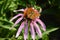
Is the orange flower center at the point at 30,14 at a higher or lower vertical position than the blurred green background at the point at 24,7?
higher

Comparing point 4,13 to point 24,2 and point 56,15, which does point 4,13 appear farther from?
point 56,15

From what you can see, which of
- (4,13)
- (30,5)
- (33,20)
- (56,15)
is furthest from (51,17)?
(33,20)

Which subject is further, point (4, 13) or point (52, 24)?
point (52, 24)

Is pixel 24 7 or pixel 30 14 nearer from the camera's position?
pixel 30 14

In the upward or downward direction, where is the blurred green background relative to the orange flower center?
downward

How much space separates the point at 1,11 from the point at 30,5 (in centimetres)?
23

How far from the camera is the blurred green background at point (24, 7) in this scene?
1854 millimetres

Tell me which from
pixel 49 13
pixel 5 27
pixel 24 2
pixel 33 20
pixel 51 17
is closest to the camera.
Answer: pixel 33 20

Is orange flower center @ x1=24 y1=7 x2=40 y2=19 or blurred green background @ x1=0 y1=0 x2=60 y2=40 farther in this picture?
blurred green background @ x1=0 y1=0 x2=60 y2=40

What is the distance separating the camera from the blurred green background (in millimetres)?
1854

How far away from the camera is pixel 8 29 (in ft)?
6.17

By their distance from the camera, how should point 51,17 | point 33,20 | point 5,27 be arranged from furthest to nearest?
1. point 51,17
2. point 5,27
3. point 33,20

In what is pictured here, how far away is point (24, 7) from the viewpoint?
1.98 metres

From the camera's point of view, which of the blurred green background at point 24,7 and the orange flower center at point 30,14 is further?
the blurred green background at point 24,7
